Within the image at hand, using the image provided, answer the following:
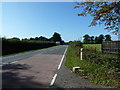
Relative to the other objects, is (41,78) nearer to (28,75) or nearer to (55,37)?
(28,75)

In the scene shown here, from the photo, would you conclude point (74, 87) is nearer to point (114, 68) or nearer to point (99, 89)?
point (99, 89)

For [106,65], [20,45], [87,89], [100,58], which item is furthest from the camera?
[20,45]

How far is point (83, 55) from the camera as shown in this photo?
12.0 m

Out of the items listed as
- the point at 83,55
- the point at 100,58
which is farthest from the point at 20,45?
the point at 100,58

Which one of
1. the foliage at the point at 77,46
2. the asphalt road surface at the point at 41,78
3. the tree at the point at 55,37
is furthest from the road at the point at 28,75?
the tree at the point at 55,37

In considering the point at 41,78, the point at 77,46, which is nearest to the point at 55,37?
the point at 77,46

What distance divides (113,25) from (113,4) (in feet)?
4.72

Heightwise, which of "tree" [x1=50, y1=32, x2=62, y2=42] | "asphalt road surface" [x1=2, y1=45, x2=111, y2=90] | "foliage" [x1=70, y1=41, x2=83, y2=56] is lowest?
"asphalt road surface" [x1=2, y1=45, x2=111, y2=90]

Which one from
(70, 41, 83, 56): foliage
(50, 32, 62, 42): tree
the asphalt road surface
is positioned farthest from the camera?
(50, 32, 62, 42): tree

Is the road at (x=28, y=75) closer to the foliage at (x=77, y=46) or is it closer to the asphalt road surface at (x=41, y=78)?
the asphalt road surface at (x=41, y=78)

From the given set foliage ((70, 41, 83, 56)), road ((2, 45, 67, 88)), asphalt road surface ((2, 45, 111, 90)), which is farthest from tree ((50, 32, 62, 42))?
asphalt road surface ((2, 45, 111, 90))

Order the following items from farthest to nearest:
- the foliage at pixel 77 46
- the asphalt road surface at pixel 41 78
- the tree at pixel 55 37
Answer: the tree at pixel 55 37, the foliage at pixel 77 46, the asphalt road surface at pixel 41 78

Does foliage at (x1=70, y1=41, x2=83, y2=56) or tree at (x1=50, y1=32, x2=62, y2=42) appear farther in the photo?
tree at (x1=50, y1=32, x2=62, y2=42)

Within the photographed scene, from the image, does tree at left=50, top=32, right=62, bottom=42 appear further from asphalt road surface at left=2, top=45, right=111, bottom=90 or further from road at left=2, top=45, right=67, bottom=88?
asphalt road surface at left=2, top=45, right=111, bottom=90
